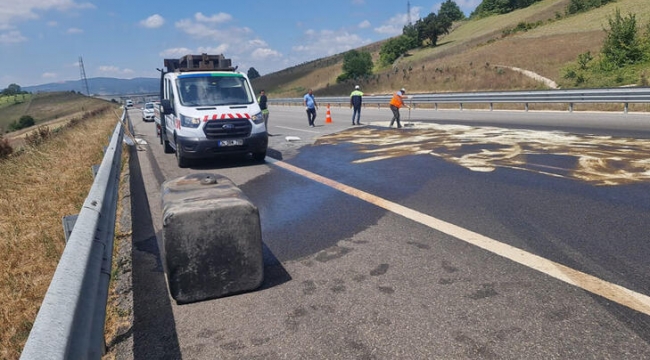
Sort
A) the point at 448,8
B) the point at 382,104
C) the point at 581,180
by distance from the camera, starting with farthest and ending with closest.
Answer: the point at 448,8
the point at 382,104
the point at 581,180

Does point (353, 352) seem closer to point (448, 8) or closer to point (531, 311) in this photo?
point (531, 311)

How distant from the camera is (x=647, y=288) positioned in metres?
3.38

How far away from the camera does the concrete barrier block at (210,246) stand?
11.6 feet

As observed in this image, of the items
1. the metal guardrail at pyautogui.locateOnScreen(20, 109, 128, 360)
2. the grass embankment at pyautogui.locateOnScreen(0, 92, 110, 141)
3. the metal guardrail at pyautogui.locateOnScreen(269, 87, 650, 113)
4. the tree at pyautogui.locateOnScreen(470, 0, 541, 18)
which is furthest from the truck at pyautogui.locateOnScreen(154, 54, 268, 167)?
the tree at pyautogui.locateOnScreen(470, 0, 541, 18)

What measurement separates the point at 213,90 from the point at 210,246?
7576 millimetres

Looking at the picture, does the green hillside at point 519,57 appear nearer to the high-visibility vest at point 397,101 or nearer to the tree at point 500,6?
the high-visibility vest at point 397,101

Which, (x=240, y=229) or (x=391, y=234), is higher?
(x=240, y=229)

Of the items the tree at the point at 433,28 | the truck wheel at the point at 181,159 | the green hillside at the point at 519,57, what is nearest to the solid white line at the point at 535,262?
the truck wheel at the point at 181,159

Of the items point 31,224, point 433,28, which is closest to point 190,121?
point 31,224

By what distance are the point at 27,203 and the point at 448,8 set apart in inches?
5326

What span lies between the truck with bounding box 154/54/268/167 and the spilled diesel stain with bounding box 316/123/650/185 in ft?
8.41

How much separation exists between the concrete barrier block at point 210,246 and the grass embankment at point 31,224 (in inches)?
44.8

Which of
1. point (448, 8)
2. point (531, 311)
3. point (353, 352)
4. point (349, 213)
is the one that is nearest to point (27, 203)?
point (349, 213)

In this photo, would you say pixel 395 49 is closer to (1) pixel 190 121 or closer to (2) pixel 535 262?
(1) pixel 190 121
